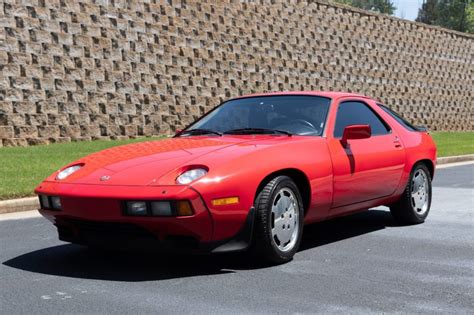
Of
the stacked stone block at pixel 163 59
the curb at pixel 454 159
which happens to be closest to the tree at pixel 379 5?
the stacked stone block at pixel 163 59

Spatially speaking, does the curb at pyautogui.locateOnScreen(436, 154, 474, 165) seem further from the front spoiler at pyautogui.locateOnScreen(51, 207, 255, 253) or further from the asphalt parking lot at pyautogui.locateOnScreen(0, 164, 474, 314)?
the front spoiler at pyautogui.locateOnScreen(51, 207, 255, 253)

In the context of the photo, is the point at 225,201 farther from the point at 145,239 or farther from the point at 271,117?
the point at 271,117

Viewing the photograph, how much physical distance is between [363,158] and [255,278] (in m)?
1.92

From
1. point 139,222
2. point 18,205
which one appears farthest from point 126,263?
point 18,205

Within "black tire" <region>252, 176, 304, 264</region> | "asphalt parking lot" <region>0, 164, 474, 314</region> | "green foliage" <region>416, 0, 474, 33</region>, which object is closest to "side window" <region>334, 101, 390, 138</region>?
"asphalt parking lot" <region>0, 164, 474, 314</region>

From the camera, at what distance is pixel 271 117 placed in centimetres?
613

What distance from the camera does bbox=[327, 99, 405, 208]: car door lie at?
19.3 feet

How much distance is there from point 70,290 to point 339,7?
24077 mm

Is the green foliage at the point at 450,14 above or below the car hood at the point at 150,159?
above

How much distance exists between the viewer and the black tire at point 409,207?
702 centimetres

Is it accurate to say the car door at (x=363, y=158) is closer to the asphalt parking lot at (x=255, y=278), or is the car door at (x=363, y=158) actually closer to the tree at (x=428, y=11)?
the asphalt parking lot at (x=255, y=278)

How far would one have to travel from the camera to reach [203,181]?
4680mm

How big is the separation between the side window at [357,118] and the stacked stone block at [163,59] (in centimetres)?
1047

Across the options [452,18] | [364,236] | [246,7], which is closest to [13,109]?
[246,7]
